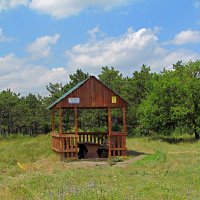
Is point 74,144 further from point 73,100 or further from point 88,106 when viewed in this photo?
point 73,100

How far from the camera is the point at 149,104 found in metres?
32.1

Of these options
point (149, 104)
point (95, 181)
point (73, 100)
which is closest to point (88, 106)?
point (73, 100)

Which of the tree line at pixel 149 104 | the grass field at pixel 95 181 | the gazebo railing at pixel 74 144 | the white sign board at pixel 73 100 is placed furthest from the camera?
the tree line at pixel 149 104

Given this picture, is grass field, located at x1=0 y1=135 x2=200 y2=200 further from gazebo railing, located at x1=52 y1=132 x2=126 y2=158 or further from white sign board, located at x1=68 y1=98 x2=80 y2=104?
white sign board, located at x1=68 y1=98 x2=80 y2=104

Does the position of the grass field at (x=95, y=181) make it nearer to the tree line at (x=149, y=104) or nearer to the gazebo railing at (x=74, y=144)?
the gazebo railing at (x=74, y=144)

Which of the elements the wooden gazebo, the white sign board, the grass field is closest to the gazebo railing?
the wooden gazebo

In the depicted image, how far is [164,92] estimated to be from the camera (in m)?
31.5

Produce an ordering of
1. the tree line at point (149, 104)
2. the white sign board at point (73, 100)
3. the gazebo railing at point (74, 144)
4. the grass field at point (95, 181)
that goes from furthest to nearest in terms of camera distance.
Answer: the tree line at point (149, 104) → the white sign board at point (73, 100) → the gazebo railing at point (74, 144) → the grass field at point (95, 181)

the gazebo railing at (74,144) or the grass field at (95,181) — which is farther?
the gazebo railing at (74,144)

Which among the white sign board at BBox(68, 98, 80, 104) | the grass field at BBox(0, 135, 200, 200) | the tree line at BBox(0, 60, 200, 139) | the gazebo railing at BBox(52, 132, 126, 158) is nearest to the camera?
the grass field at BBox(0, 135, 200, 200)

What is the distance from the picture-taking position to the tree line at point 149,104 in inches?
1213

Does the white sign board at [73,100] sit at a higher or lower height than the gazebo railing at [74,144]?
higher

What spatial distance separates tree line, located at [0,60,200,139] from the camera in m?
30.8

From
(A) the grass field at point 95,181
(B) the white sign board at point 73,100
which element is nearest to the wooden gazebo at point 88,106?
(B) the white sign board at point 73,100
